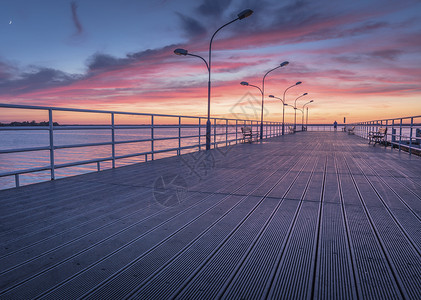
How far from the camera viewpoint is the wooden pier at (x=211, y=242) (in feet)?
5.26

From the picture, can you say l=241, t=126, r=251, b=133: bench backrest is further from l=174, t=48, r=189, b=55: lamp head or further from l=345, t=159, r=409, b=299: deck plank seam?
l=345, t=159, r=409, b=299: deck plank seam

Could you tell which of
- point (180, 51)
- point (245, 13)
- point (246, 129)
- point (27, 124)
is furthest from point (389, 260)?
point (246, 129)

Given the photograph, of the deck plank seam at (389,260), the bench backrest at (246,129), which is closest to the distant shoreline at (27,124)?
the deck plank seam at (389,260)

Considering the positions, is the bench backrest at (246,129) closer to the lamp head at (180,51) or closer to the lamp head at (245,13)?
the lamp head at (180,51)

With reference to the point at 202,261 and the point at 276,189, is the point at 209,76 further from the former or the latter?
the point at 202,261

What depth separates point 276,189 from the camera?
13.7 ft

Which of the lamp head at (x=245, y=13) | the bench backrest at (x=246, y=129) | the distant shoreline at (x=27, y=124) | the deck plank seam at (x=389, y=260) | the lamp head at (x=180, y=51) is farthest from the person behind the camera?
the bench backrest at (x=246, y=129)

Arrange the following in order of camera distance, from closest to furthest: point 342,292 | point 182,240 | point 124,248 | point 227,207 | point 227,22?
1. point 342,292
2. point 124,248
3. point 182,240
4. point 227,207
5. point 227,22

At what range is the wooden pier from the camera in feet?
5.26

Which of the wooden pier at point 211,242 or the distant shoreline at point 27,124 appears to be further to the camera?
the distant shoreline at point 27,124

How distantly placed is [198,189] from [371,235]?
2.49 meters

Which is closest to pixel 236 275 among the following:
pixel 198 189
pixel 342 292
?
pixel 342 292

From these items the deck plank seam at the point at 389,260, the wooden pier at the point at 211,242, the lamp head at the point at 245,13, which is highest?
the lamp head at the point at 245,13

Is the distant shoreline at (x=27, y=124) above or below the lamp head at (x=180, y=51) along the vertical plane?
below
